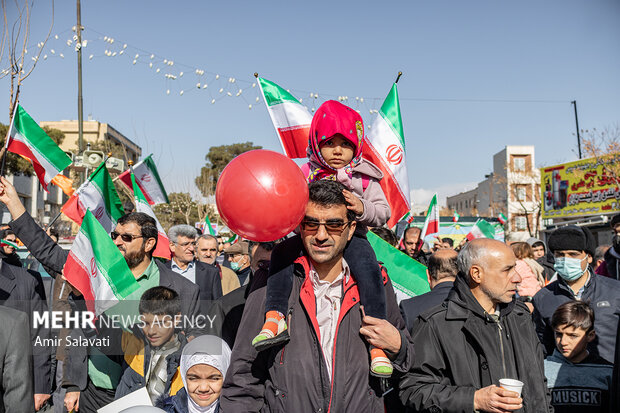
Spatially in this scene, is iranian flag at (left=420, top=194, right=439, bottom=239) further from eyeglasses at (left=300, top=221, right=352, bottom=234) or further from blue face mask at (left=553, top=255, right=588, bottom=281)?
eyeglasses at (left=300, top=221, right=352, bottom=234)

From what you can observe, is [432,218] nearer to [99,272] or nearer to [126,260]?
[126,260]

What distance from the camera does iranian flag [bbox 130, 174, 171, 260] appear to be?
7.04 meters

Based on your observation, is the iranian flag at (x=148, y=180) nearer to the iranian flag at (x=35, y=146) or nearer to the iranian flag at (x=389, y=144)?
the iranian flag at (x=35, y=146)

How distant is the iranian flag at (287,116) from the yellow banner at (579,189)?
87.4 ft

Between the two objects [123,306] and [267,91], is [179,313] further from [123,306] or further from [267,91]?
[267,91]

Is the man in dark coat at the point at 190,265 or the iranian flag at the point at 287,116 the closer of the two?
the man in dark coat at the point at 190,265

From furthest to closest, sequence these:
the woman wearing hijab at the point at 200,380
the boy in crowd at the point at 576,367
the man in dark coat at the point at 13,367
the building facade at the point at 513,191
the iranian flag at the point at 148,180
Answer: the building facade at the point at 513,191, the iranian flag at the point at 148,180, the boy in crowd at the point at 576,367, the woman wearing hijab at the point at 200,380, the man in dark coat at the point at 13,367

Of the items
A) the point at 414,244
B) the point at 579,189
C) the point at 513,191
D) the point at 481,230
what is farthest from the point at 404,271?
the point at 513,191

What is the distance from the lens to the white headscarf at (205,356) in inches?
152

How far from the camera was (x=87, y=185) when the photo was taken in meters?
6.62

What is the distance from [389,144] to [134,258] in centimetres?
358

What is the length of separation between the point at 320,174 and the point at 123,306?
233 centimetres

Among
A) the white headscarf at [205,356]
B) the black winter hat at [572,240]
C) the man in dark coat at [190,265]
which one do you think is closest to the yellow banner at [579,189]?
the black winter hat at [572,240]

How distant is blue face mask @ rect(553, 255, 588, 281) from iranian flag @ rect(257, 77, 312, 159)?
3.70 metres
